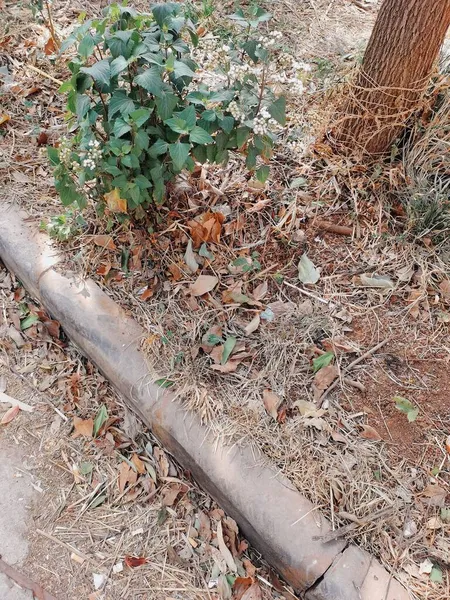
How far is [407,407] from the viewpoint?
1980 millimetres

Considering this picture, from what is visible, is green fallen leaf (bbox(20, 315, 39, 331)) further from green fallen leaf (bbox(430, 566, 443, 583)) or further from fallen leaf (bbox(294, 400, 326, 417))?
green fallen leaf (bbox(430, 566, 443, 583))

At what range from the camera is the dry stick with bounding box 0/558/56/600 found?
188cm

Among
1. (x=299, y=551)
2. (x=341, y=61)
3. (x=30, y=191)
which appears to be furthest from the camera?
(x=341, y=61)

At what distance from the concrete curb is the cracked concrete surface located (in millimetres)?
498

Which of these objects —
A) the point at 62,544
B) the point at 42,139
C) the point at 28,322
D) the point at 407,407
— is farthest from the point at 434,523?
the point at 42,139

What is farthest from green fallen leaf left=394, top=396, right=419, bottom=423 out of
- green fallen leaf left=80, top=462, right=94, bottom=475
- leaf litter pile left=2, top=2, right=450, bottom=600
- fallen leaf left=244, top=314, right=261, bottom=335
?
green fallen leaf left=80, top=462, right=94, bottom=475

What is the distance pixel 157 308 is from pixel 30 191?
3.03ft

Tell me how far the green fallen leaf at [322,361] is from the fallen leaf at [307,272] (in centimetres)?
37

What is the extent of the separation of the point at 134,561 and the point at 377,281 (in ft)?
4.76

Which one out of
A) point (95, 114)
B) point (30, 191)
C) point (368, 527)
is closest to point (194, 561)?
point (368, 527)

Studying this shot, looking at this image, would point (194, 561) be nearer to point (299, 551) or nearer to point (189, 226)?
point (299, 551)

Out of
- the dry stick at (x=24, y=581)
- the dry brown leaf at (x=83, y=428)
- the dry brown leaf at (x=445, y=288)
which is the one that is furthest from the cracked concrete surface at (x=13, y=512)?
the dry brown leaf at (x=445, y=288)

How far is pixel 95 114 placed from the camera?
1.91 metres

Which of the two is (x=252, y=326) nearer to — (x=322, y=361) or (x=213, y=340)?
(x=213, y=340)
